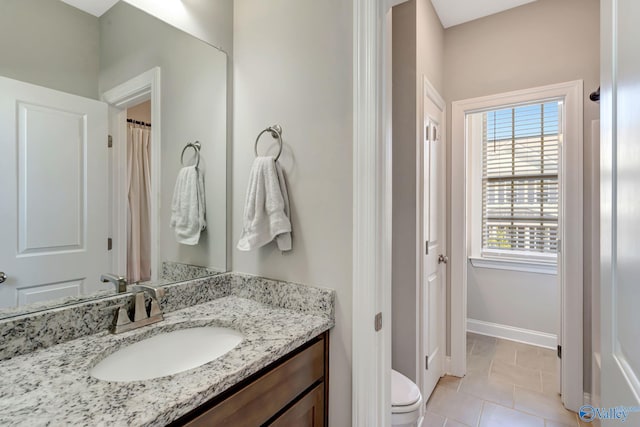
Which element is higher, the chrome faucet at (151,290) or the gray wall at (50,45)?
the gray wall at (50,45)

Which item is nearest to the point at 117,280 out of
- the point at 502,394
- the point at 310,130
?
the point at 310,130

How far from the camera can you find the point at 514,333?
2.95 metres

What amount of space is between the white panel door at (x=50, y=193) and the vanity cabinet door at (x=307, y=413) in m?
0.74

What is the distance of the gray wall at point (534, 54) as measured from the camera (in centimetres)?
188

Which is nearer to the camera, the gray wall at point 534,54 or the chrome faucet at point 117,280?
the chrome faucet at point 117,280

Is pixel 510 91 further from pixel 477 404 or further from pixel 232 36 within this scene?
pixel 477 404

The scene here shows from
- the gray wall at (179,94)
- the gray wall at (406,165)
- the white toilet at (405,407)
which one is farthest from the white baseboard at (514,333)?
the gray wall at (179,94)

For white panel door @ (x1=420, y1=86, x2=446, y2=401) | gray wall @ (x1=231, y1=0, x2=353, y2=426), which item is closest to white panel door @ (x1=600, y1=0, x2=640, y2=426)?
gray wall @ (x1=231, y1=0, x2=353, y2=426)

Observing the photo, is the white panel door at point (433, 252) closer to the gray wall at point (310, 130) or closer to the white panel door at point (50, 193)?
the gray wall at point (310, 130)

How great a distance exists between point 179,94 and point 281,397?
1219mm

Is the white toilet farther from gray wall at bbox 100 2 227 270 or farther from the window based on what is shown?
the window

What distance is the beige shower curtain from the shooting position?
1.12 m

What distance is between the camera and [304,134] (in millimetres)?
1159

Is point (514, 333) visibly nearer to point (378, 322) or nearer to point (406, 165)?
point (406, 165)
